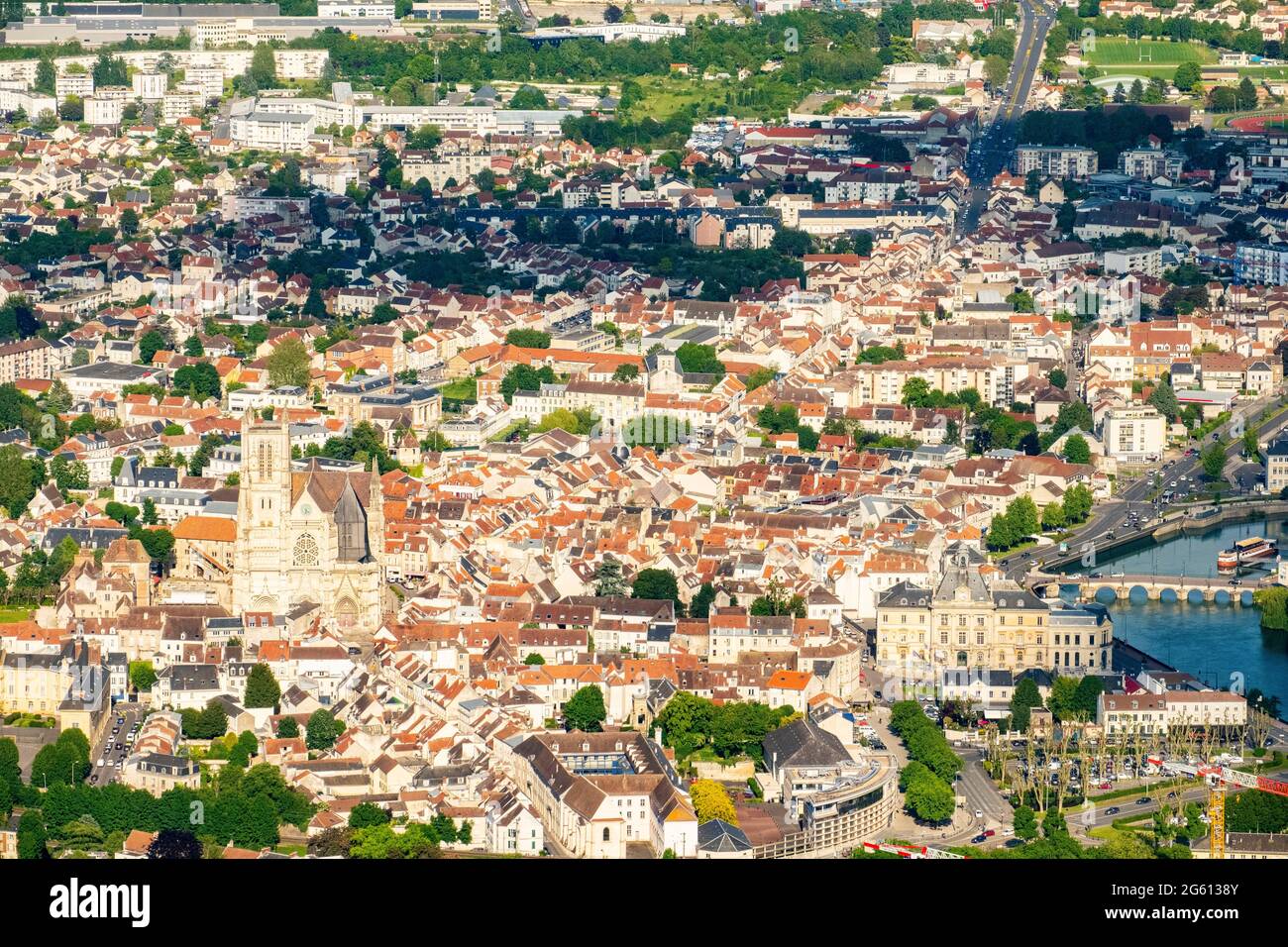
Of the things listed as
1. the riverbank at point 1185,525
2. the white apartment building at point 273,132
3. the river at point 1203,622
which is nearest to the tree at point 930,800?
the river at point 1203,622

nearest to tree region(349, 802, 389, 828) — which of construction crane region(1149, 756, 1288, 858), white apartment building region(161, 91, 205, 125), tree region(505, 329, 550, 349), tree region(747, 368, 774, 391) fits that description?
construction crane region(1149, 756, 1288, 858)

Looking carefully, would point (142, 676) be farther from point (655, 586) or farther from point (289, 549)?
point (655, 586)

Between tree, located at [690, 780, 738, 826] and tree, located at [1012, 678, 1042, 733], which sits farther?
tree, located at [1012, 678, 1042, 733]

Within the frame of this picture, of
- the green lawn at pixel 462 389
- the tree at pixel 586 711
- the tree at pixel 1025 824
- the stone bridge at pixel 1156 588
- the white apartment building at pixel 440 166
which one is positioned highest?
the tree at pixel 1025 824

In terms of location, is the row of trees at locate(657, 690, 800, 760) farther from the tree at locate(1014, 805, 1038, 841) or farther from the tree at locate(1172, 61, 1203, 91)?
the tree at locate(1172, 61, 1203, 91)

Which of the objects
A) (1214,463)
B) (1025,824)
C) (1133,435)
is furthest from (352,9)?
(1025,824)

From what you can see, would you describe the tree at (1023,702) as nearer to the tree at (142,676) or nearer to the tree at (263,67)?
the tree at (142,676)
